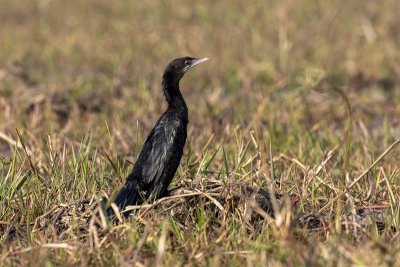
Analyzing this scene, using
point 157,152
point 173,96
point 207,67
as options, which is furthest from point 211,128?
point 207,67

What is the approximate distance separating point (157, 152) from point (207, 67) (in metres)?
6.62

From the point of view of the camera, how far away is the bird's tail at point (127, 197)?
208 inches

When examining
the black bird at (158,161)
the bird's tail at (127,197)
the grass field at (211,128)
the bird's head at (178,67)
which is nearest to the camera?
the grass field at (211,128)

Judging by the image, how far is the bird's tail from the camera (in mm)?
5289

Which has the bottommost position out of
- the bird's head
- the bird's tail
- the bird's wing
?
the bird's tail

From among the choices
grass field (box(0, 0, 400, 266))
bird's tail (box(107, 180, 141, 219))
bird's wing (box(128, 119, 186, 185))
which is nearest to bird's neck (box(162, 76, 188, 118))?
bird's wing (box(128, 119, 186, 185))

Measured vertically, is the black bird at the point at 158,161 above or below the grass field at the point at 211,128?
above

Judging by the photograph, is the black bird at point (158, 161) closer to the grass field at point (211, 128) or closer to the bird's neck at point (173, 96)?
the bird's neck at point (173, 96)

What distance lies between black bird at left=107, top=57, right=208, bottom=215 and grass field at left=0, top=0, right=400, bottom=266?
183 millimetres

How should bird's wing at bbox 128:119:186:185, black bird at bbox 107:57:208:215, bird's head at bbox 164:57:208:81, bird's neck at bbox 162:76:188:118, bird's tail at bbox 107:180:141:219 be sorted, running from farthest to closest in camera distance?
bird's head at bbox 164:57:208:81, bird's neck at bbox 162:76:188:118, bird's wing at bbox 128:119:186:185, black bird at bbox 107:57:208:215, bird's tail at bbox 107:180:141:219

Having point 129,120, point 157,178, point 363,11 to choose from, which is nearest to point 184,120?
point 157,178

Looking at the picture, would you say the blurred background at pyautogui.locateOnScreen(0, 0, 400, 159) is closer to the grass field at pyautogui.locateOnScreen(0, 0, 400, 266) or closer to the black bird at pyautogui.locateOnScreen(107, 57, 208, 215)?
the grass field at pyautogui.locateOnScreen(0, 0, 400, 266)

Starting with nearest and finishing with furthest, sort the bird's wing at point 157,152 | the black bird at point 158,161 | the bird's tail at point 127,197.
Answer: the bird's tail at point 127,197 → the black bird at point 158,161 → the bird's wing at point 157,152

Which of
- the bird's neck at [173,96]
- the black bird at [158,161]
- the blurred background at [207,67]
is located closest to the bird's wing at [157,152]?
the black bird at [158,161]
